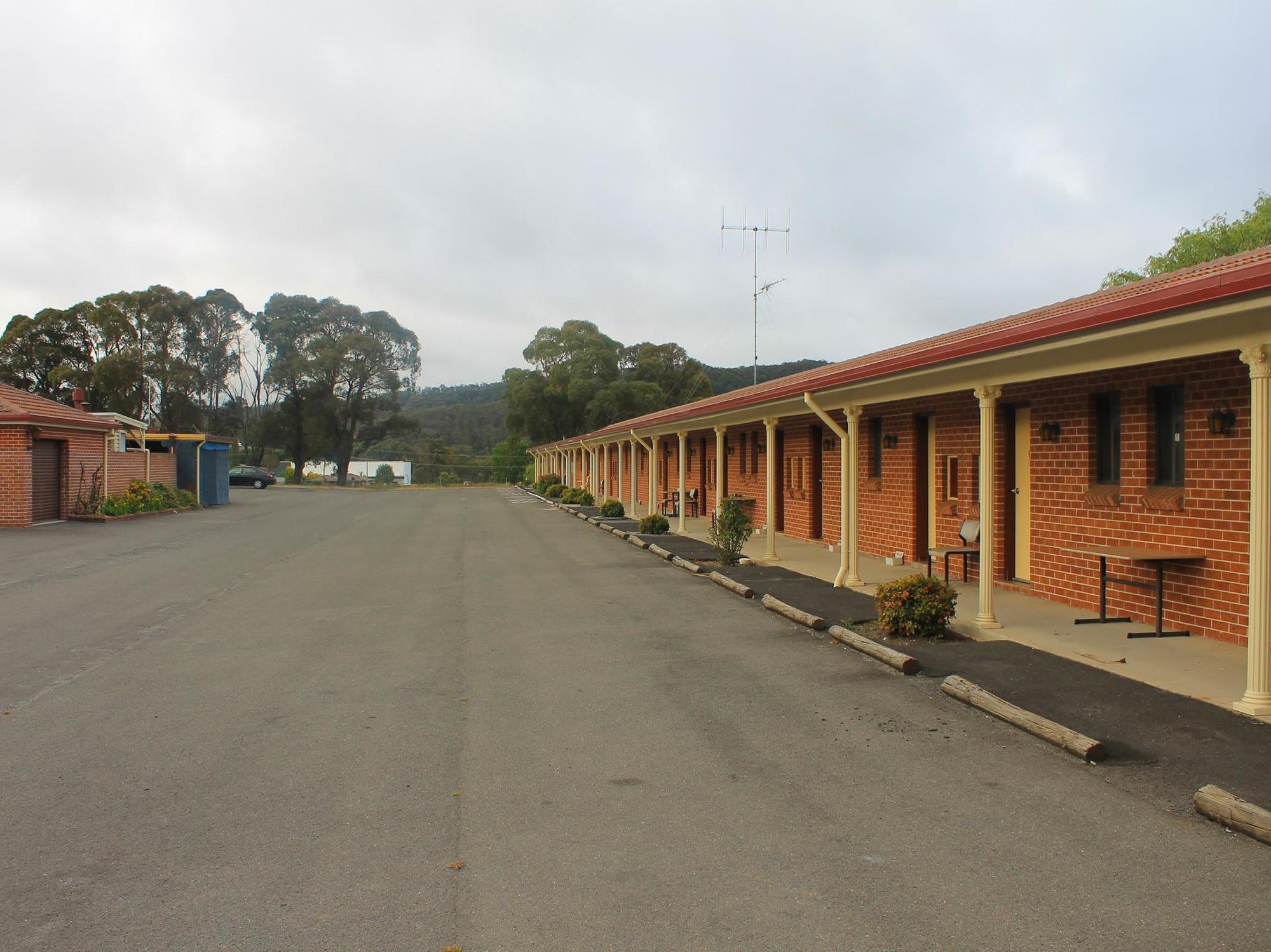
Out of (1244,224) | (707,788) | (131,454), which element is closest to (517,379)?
(131,454)

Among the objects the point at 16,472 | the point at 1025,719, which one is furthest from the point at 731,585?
the point at 16,472

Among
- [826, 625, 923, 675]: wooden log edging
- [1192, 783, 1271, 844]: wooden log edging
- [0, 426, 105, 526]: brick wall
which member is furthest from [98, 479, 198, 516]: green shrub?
[1192, 783, 1271, 844]: wooden log edging

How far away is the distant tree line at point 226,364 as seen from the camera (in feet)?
176

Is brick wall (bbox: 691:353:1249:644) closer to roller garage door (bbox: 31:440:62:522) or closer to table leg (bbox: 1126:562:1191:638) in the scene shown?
table leg (bbox: 1126:562:1191:638)

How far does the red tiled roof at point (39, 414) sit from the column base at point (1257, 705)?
24.1 meters

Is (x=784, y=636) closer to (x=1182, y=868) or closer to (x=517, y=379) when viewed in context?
(x=1182, y=868)

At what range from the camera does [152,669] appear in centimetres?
745

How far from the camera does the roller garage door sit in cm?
2280

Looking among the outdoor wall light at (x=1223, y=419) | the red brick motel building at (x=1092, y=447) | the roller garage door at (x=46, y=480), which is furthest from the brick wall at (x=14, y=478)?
the outdoor wall light at (x=1223, y=419)

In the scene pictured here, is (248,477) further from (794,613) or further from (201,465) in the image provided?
(794,613)

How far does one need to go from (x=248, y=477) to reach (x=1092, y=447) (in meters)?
52.1

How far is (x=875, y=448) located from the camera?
1474 centimetres

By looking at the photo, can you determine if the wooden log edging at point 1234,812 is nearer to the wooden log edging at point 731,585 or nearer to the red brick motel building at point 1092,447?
the red brick motel building at point 1092,447

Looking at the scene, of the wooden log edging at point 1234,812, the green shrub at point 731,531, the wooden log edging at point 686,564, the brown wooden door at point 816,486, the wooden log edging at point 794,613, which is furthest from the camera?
the brown wooden door at point 816,486
